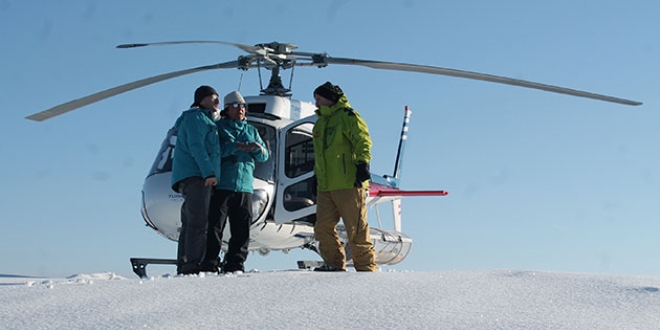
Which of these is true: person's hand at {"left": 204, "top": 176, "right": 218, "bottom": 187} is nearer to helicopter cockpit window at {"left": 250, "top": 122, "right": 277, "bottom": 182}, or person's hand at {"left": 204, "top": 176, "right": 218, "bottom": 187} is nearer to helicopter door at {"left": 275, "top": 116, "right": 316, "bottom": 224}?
helicopter cockpit window at {"left": 250, "top": 122, "right": 277, "bottom": 182}

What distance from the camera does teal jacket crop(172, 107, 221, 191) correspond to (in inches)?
258

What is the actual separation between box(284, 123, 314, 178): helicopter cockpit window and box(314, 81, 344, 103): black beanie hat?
9.62ft

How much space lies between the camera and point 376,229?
38.2 ft

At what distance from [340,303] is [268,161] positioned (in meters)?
5.59

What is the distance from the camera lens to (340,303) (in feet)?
13.5

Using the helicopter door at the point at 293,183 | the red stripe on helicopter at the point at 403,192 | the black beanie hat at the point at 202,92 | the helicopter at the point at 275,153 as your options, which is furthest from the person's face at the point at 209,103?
the red stripe on helicopter at the point at 403,192

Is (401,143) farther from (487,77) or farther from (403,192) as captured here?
(487,77)

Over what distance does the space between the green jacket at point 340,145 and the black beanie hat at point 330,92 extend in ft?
0.15

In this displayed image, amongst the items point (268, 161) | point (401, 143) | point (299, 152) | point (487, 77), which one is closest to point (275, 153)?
point (268, 161)

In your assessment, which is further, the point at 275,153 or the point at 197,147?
the point at 275,153

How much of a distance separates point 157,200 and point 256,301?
5.10m

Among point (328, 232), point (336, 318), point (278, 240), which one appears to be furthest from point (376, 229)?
point (336, 318)

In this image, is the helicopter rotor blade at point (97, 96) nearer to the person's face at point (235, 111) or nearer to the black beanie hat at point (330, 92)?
the person's face at point (235, 111)

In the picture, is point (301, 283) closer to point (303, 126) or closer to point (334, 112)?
point (334, 112)
